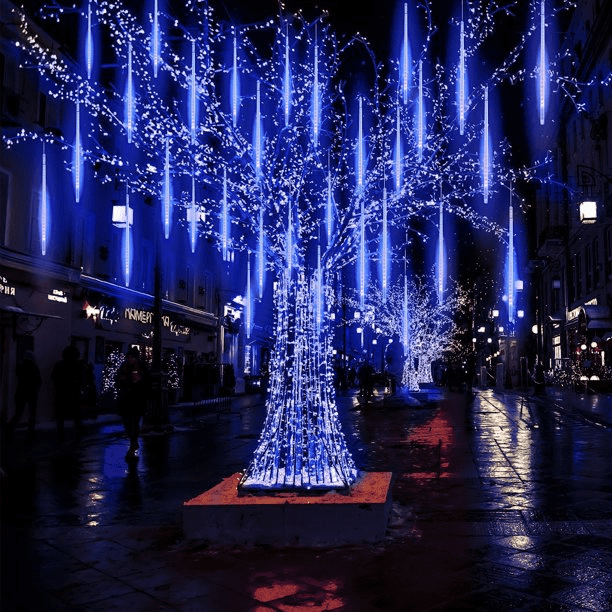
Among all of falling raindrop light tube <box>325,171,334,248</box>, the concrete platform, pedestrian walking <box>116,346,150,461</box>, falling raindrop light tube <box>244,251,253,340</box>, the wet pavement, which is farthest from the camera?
falling raindrop light tube <box>244,251,253,340</box>

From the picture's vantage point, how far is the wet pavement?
4.63 metres

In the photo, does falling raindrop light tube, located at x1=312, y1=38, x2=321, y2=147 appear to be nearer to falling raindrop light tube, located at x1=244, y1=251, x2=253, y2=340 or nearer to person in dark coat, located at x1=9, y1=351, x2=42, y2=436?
person in dark coat, located at x1=9, y1=351, x2=42, y2=436

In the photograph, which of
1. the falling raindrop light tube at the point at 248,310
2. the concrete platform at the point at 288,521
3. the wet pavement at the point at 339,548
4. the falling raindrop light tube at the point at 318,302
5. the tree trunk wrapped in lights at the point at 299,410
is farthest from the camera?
the falling raindrop light tube at the point at 248,310

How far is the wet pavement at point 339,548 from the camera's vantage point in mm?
4633

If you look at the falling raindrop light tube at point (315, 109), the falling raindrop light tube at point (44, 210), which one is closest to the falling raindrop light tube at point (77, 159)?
the falling raindrop light tube at point (44, 210)

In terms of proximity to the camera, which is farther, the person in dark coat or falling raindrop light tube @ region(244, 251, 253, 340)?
falling raindrop light tube @ region(244, 251, 253, 340)

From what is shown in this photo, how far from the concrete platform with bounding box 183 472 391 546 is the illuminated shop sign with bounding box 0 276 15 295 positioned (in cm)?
1318

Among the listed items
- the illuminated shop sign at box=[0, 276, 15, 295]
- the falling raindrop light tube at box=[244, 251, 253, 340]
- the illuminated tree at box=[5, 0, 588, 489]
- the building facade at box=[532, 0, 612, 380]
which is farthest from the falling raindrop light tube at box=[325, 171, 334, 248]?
the falling raindrop light tube at box=[244, 251, 253, 340]

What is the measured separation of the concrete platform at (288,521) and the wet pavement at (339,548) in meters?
0.15

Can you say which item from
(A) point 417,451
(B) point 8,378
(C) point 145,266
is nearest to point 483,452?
(A) point 417,451

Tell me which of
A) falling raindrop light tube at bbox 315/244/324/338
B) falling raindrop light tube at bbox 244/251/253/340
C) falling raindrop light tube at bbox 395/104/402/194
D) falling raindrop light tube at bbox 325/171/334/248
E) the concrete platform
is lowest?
the concrete platform

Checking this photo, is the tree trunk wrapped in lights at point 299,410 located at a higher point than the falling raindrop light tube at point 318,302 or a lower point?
lower

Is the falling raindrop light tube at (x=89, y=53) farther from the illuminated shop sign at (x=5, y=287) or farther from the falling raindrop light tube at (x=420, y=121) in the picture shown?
the falling raindrop light tube at (x=420, y=121)

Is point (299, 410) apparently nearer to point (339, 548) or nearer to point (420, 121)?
point (339, 548)
